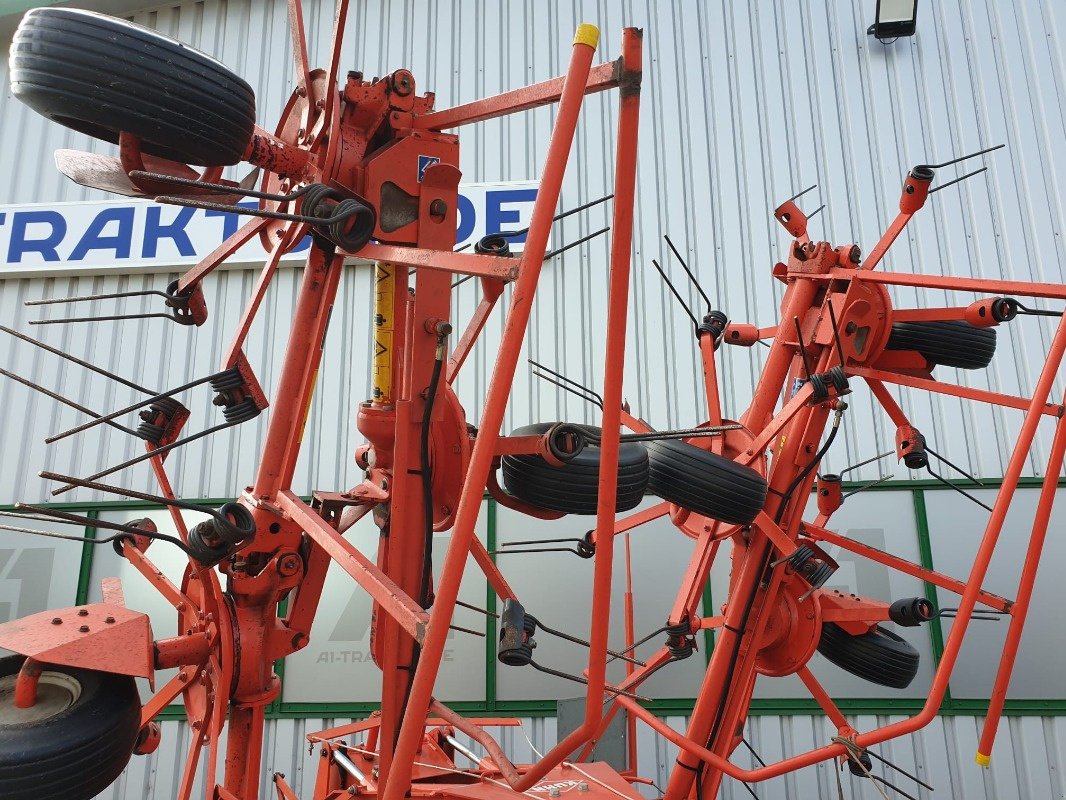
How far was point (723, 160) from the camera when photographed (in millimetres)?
7773

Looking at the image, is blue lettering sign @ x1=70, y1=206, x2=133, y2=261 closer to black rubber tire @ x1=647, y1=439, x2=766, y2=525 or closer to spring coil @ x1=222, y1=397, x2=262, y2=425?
spring coil @ x1=222, y1=397, x2=262, y2=425

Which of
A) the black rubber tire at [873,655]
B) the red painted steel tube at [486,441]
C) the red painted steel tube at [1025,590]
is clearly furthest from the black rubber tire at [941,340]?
the red painted steel tube at [486,441]

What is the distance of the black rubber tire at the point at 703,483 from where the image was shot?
3.87 metres

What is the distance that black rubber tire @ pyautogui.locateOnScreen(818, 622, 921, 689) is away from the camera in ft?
15.8

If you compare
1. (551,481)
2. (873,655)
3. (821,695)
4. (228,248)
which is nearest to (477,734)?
(551,481)

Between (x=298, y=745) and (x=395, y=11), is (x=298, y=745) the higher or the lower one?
the lower one

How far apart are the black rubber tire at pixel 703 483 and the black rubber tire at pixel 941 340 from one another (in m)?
1.73

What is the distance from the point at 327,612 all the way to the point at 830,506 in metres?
3.95

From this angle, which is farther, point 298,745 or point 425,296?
point 298,745

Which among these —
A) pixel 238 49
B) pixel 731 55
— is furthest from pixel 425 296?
pixel 238 49

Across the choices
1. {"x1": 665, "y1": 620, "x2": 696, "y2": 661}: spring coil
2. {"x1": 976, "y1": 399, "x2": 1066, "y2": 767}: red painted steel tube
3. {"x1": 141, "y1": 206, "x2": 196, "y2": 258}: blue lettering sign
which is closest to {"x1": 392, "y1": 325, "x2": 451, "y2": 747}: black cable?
{"x1": 665, "y1": 620, "x2": 696, "y2": 661}: spring coil

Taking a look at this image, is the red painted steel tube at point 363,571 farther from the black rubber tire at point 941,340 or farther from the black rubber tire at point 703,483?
the black rubber tire at point 941,340

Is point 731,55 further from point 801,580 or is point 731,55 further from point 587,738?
point 587,738

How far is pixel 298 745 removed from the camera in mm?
6562
